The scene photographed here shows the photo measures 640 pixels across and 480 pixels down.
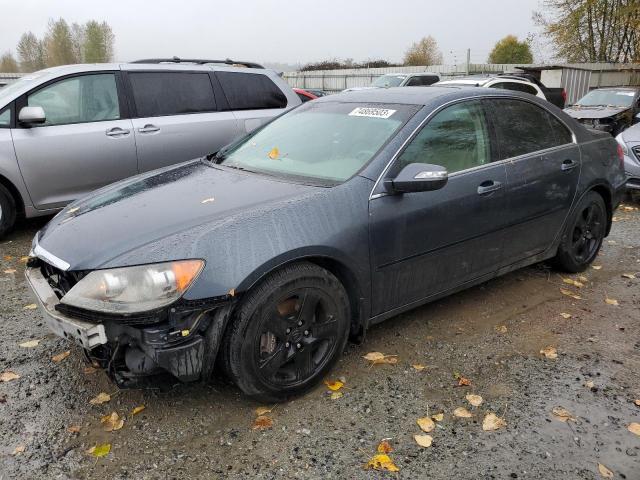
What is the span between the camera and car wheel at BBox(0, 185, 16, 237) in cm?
525

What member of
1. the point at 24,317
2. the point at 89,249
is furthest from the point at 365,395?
the point at 24,317

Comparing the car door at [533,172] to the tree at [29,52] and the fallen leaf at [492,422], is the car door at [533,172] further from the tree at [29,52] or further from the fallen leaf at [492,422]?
the tree at [29,52]

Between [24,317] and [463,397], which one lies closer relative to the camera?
[463,397]

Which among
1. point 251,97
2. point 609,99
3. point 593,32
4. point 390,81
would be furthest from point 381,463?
point 593,32

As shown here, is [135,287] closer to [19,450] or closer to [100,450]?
[100,450]

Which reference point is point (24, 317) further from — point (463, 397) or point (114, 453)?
point (463, 397)

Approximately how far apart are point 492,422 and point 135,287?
1839 millimetres

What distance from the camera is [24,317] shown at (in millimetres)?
3828

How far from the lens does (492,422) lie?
2689mm

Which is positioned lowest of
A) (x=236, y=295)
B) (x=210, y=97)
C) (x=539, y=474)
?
(x=539, y=474)

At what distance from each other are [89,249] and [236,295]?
0.73 meters

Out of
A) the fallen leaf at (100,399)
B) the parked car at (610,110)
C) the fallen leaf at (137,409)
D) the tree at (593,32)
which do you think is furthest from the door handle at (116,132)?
the tree at (593,32)

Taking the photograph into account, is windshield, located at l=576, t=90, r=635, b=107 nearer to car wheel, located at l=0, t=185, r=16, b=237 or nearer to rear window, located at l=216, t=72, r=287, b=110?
rear window, located at l=216, t=72, r=287, b=110

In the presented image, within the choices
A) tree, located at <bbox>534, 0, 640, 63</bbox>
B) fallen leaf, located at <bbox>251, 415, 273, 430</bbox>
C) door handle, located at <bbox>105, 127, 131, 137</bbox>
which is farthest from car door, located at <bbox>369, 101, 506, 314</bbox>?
tree, located at <bbox>534, 0, 640, 63</bbox>
